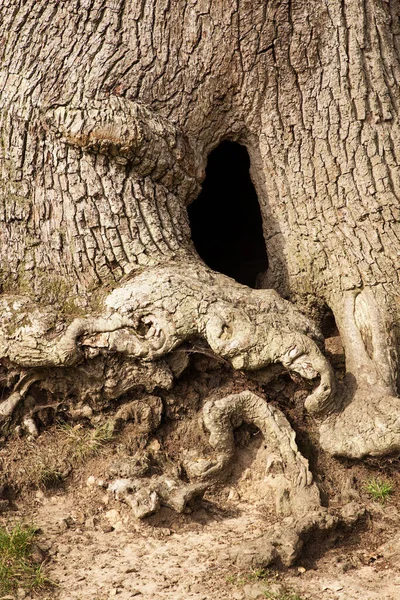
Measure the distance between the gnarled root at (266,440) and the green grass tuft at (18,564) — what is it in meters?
1.10

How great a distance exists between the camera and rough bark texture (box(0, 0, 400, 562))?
4176 millimetres

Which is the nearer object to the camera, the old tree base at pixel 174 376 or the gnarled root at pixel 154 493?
the gnarled root at pixel 154 493

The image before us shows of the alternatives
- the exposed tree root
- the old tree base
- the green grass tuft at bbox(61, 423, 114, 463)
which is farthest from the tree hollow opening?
the exposed tree root

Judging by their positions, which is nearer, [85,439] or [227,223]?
[85,439]

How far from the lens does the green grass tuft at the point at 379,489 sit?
162 inches

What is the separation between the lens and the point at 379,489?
4129 mm

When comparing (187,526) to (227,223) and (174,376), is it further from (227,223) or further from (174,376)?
(227,223)

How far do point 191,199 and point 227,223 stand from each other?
2124 mm

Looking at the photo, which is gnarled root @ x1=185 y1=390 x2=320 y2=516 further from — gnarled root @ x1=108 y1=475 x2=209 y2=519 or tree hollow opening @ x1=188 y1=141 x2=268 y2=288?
tree hollow opening @ x1=188 y1=141 x2=268 y2=288

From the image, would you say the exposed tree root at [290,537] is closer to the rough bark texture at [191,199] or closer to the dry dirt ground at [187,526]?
the dry dirt ground at [187,526]

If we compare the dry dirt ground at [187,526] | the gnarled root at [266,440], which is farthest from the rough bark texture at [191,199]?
the dry dirt ground at [187,526]

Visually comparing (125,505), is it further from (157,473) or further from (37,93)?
(37,93)

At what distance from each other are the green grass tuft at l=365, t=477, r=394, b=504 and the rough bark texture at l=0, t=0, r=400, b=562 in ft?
0.75

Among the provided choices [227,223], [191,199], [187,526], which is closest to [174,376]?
[187,526]
